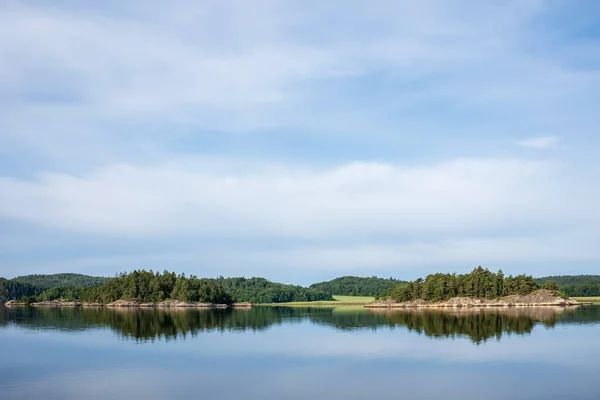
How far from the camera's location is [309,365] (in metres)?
52.1

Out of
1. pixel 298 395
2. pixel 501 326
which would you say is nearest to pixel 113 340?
pixel 298 395

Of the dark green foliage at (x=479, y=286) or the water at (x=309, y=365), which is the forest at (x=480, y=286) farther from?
the water at (x=309, y=365)

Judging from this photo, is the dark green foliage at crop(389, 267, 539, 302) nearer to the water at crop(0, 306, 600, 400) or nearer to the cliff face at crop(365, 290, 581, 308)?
the cliff face at crop(365, 290, 581, 308)

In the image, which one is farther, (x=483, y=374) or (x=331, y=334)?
(x=331, y=334)

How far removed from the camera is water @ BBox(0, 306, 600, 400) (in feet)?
130

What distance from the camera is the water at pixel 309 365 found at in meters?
39.5

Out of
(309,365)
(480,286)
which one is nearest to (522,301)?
(480,286)

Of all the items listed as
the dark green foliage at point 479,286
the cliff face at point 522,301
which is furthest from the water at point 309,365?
the dark green foliage at point 479,286

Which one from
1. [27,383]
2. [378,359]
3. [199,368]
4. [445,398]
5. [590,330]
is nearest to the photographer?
[445,398]

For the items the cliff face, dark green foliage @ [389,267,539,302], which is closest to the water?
the cliff face

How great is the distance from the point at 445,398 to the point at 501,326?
57995mm

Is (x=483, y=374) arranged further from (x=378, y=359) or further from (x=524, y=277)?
(x=524, y=277)

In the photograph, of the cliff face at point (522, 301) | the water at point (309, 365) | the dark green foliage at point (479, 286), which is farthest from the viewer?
the dark green foliage at point (479, 286)

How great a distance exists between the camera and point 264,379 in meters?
44.8
